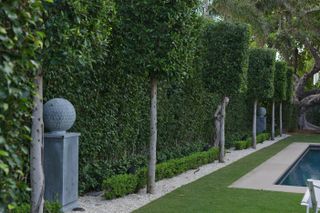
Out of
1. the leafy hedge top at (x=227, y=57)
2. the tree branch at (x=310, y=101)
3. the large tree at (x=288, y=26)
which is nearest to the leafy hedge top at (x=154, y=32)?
the leafy hedge top at (x=227, y=57)

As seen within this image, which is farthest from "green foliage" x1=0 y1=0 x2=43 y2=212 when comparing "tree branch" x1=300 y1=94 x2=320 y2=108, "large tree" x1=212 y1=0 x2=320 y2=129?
"tree branch" x1=300 y1=94 x2=320 y2=108

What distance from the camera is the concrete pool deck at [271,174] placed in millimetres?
9906

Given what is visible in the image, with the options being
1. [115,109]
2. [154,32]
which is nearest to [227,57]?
[115,109]

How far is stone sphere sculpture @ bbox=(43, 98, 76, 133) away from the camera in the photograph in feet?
23.2

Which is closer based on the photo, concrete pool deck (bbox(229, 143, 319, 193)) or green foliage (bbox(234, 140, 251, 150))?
concrete pool deck (bbox(229, 143, 319, 193))

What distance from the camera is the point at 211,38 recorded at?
13.4 m

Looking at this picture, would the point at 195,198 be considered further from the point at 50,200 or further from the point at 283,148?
the point at 283,148

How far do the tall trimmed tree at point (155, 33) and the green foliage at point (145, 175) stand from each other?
2036 millimetres

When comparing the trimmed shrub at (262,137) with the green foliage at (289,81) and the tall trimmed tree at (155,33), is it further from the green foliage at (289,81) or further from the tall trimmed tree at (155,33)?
the tall trimmed tree at (155,33)

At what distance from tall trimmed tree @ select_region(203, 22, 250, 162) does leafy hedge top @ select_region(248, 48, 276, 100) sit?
179 inches

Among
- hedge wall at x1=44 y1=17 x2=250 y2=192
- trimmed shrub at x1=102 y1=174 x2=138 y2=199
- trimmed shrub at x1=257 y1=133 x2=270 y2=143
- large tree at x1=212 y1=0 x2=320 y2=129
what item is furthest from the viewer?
large tree at x1=212 y1=0 x2=320 y2=129

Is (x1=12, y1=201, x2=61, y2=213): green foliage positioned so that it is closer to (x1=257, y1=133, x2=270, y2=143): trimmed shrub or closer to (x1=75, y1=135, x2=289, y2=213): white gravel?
(x1=75, y1=135, x2=289, y2=213): white gravel

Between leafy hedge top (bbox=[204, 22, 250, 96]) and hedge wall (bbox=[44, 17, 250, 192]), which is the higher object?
Result: leafy hedge top (bbox=[204, 22, 250, 96])

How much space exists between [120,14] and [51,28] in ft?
13.4
